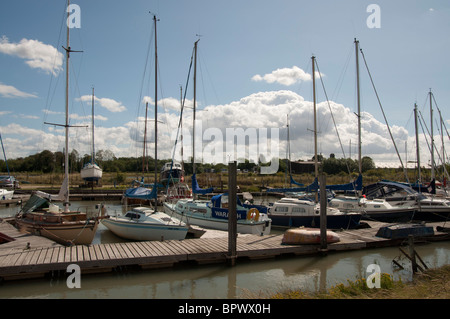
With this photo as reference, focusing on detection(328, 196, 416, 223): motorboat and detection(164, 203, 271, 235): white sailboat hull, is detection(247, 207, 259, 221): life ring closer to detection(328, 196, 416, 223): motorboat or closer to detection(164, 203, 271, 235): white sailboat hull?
detection(164, 203, 271, 235): white sailboat hull

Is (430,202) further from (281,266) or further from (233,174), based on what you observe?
(233,174)

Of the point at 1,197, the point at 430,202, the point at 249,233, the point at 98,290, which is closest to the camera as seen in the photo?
the point at 98,290

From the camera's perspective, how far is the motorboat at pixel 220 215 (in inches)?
773

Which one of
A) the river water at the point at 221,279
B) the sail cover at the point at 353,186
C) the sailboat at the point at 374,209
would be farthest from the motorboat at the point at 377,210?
the river water at the point at 221,279

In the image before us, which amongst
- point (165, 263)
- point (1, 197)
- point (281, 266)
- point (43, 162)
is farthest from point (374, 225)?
point (43, 162)

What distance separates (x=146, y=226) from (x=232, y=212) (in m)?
6.32

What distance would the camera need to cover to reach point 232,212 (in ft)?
45.4

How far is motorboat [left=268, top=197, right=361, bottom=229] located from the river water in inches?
223

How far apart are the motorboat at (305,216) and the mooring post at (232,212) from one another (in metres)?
9.53

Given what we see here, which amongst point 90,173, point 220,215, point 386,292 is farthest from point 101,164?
point 386,292

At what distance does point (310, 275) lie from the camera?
13.3 meters

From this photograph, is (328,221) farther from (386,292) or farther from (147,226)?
(386,292)
